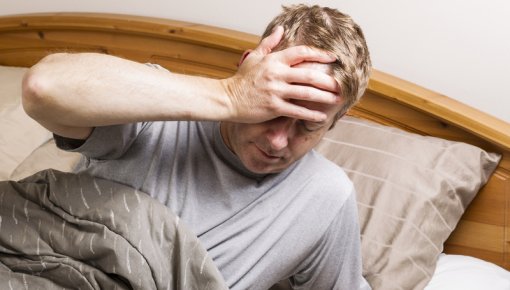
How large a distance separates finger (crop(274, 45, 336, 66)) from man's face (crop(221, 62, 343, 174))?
0.24 ft

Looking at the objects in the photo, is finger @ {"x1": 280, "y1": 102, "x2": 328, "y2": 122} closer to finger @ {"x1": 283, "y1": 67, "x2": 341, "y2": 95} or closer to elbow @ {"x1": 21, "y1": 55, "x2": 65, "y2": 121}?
finger @ {"x1": 283, "y1": 67, "x2": 341, "y2": 95}

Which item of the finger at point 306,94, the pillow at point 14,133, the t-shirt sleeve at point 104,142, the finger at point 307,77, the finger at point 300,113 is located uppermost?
the finger at point 307,77

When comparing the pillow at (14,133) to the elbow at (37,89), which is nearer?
the elbow at (37,89)

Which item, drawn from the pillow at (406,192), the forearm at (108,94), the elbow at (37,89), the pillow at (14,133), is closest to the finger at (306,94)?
the forearm at (108,94)

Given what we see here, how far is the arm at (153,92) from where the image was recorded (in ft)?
3.31

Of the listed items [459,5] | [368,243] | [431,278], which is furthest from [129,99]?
[459,5]

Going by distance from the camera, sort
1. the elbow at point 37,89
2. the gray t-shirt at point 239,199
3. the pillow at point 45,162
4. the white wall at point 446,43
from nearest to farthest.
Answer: the elbow at point 37,89
the gray t-shirt at point 239,199
the white wall at point 446,43
the pillow at point 45,162

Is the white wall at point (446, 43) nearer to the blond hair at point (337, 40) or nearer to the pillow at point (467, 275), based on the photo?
the pillow at point (467, 275)

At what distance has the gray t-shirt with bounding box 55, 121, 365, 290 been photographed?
121cm

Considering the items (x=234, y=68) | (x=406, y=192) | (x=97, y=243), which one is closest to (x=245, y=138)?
(x=97, y=243)

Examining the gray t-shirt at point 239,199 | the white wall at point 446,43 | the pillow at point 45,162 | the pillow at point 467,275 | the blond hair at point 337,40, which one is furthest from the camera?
the pillow at point 45,162

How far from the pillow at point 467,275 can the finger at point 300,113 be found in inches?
24.4

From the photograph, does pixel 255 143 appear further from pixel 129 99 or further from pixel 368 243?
pixel 368 243

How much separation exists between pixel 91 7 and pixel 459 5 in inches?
49.2
